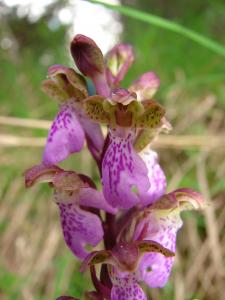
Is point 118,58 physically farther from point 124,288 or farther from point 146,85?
point 124,288

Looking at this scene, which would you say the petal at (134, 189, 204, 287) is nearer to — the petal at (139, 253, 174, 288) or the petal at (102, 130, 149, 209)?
the petal at (139, 253, 174, 288)

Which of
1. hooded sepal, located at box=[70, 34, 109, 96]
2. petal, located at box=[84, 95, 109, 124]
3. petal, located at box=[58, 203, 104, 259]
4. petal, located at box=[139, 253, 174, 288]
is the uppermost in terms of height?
hooded sepal, located at box=[70, 34, 109, 96]

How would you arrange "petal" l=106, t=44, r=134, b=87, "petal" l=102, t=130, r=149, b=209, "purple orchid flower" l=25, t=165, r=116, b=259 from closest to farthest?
"petal" l=102, t=130, r=149, b=209 < "purple orchid flower" l=25, t=165, r=116, b=259 < "petal" l=106, t=44, r=134, b=87

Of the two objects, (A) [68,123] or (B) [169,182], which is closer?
(A) [68,123]

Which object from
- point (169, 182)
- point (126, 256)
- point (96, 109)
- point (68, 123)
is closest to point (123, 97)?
point (96, 109)

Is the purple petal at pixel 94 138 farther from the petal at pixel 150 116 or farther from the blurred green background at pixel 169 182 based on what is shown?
the blurred green background at pixel 169 182

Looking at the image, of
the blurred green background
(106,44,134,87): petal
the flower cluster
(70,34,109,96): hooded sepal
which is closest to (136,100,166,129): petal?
the flower cluster
